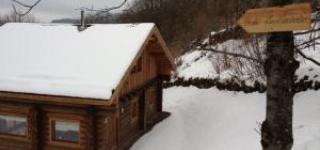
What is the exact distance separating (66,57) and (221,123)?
20.8 ft

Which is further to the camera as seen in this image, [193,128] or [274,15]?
[193,128]

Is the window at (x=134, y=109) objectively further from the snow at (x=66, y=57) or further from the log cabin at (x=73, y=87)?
the snow at (x=66, y=57)

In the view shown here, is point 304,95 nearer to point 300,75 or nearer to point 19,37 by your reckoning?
point 300,75

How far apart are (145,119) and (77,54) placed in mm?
3824

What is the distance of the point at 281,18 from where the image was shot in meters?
3.34

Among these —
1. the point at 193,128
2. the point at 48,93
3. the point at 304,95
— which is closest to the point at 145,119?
the point at 193,128

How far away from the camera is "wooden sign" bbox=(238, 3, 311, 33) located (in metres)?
3.26

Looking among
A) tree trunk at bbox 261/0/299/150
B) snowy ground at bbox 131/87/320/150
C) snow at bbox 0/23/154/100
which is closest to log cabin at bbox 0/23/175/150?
snow at bbox 0/23/154/100

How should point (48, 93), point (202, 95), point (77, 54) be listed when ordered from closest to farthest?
point (48, 93) < point (77, 54) < point (202, 95)

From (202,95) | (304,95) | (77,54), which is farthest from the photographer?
(202,95)

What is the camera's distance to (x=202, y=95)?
1764 cm

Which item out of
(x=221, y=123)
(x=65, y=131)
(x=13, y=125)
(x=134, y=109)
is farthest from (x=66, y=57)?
(x=221, y=123)

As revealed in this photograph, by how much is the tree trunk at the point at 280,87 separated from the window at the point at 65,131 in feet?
27.9

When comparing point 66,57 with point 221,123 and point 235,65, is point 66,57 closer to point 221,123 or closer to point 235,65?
point 221,123
